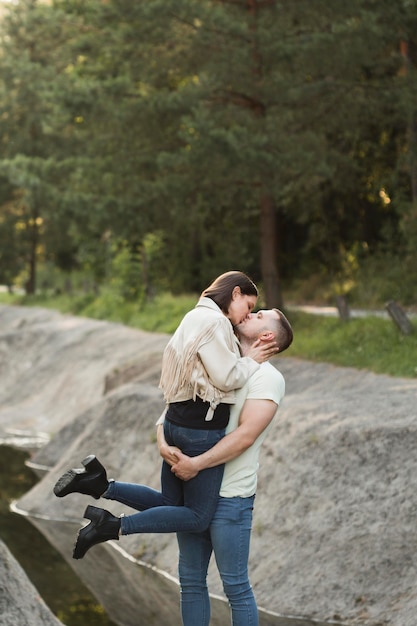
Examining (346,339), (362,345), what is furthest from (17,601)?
(346,339)

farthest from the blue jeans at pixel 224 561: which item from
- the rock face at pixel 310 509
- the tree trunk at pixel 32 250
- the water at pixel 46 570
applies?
the tree trunk at pixel 32 250

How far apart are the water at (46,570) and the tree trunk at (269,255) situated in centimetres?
778

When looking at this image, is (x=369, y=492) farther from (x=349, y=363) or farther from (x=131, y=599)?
(x=349, y=363)

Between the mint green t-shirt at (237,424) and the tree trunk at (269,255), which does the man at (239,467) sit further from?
the tree trunk at (269,255)

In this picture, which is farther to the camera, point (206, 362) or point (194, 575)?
point (194, 575)

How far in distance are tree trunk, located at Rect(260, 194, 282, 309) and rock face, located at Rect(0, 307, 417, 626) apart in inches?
242

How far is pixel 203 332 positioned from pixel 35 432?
50.8 ft

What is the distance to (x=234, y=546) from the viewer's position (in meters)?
5.09

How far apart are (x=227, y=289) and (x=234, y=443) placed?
0.76 metres

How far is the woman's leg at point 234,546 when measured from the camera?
16.7ft

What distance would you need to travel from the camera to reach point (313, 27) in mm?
19359

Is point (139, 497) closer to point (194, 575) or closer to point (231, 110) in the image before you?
point (194, 575)

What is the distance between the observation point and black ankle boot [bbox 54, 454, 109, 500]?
5094 millimetres

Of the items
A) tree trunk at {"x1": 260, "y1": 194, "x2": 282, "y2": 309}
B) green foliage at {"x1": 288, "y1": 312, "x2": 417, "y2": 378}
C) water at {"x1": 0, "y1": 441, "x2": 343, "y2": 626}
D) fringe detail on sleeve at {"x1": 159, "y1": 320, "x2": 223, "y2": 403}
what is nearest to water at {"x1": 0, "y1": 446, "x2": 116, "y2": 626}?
water at {"x1": 0, "y1": 441, "x2": 343, "y2": 626}
